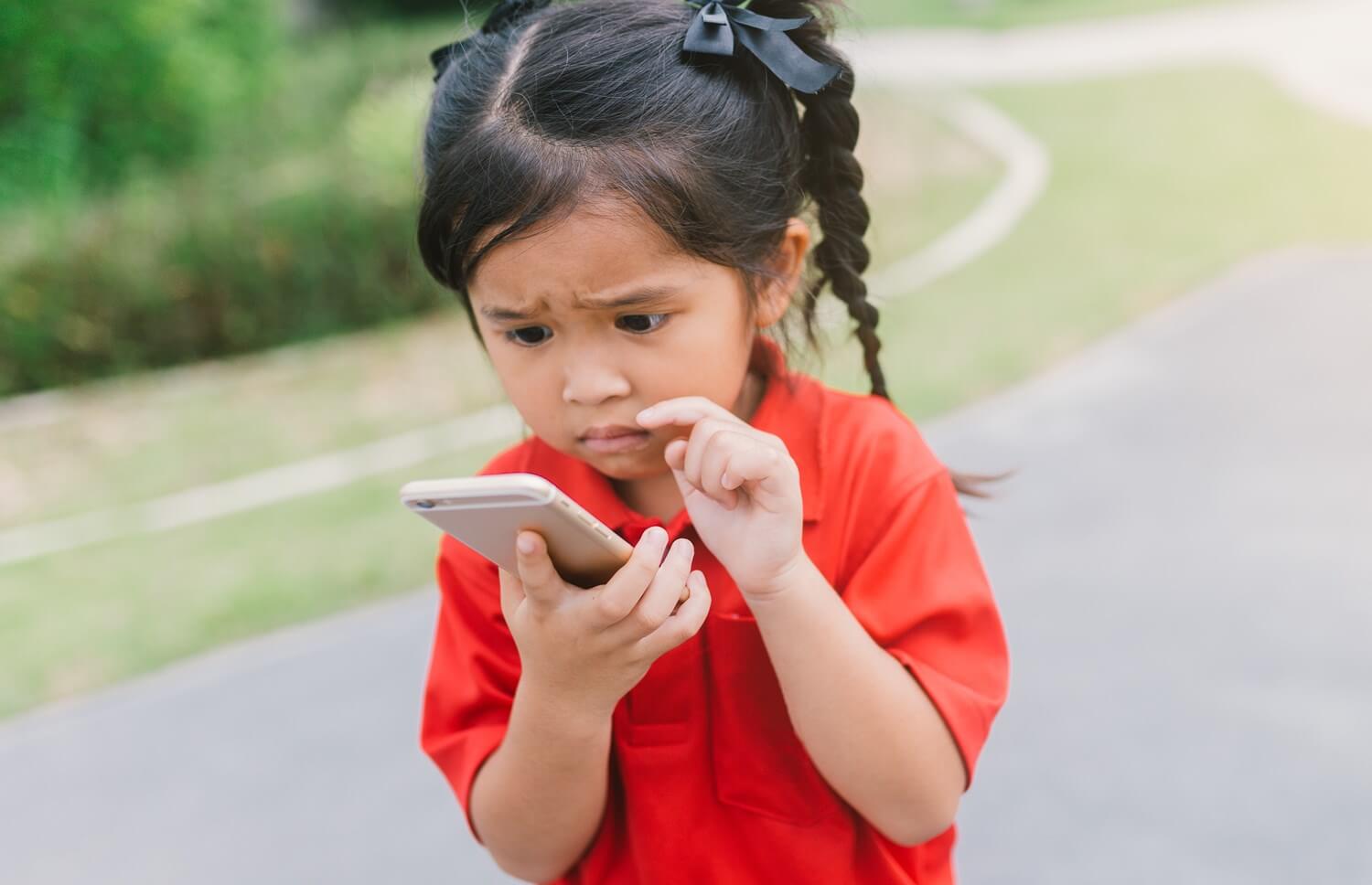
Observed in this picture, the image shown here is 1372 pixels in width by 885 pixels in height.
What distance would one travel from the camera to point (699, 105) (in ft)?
4.45

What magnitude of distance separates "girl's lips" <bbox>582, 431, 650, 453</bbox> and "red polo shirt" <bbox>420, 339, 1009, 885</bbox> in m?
0.13

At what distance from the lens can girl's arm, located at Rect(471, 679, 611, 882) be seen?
1310 mm

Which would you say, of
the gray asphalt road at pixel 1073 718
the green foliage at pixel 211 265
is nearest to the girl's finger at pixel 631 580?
the gray asphalt road at pixel 1073 718

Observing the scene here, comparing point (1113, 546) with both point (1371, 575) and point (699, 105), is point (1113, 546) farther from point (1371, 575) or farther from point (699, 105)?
point (699, 105)

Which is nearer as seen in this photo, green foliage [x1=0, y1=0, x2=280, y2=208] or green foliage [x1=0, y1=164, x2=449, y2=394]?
green foliage [x1=0, y1=164, x2=449, y2=394]

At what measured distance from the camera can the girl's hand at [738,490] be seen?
1199 mm

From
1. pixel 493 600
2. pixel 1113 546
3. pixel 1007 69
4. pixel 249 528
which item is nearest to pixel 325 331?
pixel 249 528

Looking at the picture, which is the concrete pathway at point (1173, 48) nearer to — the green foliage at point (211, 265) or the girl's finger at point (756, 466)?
the green foliage at point (211, 265)

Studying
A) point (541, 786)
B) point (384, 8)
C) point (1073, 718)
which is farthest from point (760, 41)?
point (384, 8)

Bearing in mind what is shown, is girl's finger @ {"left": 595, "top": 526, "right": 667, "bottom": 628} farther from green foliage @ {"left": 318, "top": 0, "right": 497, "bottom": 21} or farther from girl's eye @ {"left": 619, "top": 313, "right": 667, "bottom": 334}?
green foliage @ {"left": 318, "top": 0, "right": 497, "bottom": 21}

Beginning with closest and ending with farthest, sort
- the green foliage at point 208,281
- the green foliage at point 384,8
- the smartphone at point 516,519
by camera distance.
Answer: the smartphone at point 516,519, the green foliage at point 208,281, the green foliage at point 384,8

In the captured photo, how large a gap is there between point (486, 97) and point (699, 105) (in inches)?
8.4

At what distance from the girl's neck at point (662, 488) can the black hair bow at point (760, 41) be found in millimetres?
338

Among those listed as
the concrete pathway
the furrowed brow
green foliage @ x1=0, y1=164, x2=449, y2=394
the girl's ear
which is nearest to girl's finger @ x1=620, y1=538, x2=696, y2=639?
the furrowed brow
